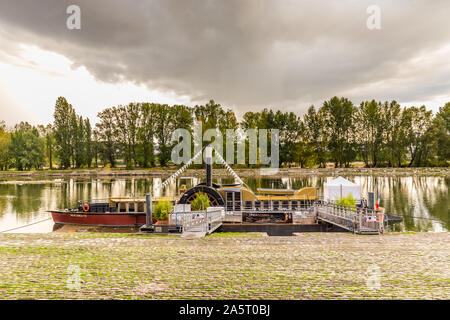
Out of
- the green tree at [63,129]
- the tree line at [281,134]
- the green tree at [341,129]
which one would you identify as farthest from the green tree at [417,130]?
the green tree at [63,129]

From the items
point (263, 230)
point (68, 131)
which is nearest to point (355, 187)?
point (263, 230)

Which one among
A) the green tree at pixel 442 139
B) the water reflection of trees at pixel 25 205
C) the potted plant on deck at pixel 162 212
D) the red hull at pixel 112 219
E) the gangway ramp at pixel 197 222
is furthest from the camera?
the green tree at pixel 442 139

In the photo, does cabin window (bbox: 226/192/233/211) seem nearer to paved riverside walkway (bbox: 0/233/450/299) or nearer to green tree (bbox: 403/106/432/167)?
paved riverside walkway (bbox: 0/233/450/299)

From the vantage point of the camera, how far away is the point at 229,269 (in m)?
10.9

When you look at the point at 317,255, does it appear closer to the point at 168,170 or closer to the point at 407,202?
the point at 407,202

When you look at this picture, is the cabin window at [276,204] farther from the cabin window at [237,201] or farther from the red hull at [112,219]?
the red hull at [112,219]

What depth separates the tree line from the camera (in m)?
105

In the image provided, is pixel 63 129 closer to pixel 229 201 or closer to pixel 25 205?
pixel 25 205

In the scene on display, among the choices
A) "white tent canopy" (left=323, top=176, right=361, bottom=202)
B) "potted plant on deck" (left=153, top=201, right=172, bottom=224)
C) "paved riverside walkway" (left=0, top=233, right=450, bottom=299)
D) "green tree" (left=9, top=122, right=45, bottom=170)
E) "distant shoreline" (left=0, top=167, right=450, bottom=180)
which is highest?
"green tree" (left=9, top=122, right=45, bottom=170)

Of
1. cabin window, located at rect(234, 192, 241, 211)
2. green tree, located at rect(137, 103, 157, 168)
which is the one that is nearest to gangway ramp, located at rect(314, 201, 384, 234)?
cabin window, located at rect(234, 192, 241, 211)

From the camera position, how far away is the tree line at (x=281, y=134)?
105m

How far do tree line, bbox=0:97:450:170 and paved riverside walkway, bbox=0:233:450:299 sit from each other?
93.0 m

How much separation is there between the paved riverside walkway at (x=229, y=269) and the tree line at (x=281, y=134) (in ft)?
305
